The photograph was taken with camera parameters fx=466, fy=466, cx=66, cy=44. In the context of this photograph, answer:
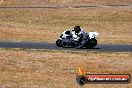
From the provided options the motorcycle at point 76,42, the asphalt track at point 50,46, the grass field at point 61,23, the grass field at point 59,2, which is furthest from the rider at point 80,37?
A: the grass field at point 59,2

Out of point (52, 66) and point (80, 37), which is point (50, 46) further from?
point (52, 66)

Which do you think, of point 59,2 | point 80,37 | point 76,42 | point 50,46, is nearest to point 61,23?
point 50,46

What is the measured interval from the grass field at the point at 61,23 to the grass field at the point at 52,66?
961 cm

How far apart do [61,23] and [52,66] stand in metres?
29.4

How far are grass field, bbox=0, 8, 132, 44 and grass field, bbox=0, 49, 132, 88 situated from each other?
9.61m

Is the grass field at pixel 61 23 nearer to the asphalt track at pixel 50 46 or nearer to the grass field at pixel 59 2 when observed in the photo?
the asphalt track at pixel 50 46

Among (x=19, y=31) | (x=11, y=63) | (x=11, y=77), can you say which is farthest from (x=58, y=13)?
(x=11, y=77)

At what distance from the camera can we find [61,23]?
55625mm

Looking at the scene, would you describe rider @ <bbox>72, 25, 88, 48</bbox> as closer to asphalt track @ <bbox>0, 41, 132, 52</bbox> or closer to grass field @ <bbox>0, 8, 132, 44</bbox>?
asphalt track @ <bbox>0, 41, 132, 52</bbox>

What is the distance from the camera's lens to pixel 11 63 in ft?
89.8

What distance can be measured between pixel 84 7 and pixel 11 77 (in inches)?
1879

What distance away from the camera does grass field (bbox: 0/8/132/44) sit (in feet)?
144

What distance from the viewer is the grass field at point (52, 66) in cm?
2225

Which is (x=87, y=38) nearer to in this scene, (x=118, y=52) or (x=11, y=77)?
(x=118, y=52)
